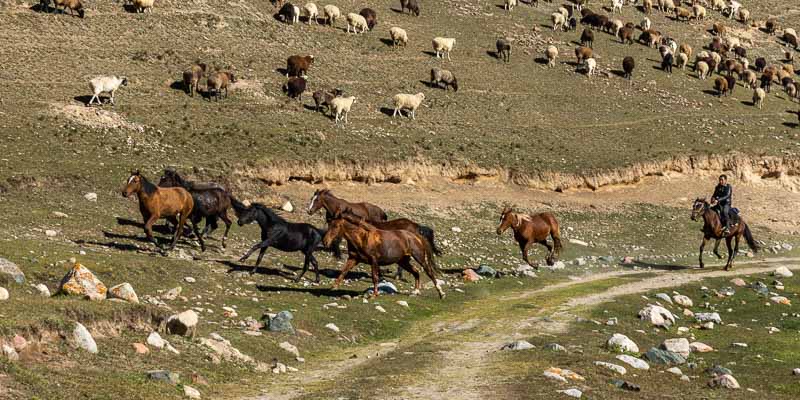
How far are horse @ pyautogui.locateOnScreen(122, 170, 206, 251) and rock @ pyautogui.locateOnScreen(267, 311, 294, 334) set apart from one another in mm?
7352

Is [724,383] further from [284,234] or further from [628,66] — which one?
[628,66]

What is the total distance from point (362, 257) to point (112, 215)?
10512mm

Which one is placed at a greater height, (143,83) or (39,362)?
(39,362)

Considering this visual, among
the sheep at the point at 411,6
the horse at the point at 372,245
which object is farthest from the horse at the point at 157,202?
the sheep at the point at 411,6

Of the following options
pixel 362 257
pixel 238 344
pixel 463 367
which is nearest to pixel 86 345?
pixel 238 344

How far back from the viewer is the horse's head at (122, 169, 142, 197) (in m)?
24.3

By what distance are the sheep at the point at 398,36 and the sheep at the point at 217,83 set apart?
18.1 metres

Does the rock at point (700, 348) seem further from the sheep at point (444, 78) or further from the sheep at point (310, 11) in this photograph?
the sheep at point (310, 11)

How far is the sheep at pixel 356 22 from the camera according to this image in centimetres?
6869

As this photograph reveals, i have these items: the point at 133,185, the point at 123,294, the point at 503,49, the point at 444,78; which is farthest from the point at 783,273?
the point at 503,49

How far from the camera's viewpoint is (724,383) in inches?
623

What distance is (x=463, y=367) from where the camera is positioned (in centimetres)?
1664

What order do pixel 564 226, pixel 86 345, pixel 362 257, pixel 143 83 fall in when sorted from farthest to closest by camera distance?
pixel 143 83, pixel 564 226, pixel 362 257, pixel 86 345

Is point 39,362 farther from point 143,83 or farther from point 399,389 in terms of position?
point 143,83
